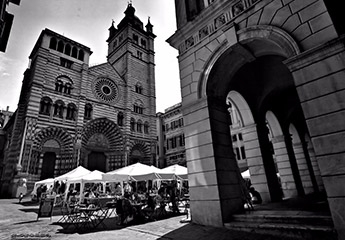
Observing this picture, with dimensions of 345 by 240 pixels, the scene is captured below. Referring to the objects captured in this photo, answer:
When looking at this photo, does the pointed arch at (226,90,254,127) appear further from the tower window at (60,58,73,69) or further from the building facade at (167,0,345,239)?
the tower window at (60,58,73,69)

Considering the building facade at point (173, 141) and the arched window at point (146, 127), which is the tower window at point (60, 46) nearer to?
the arched window at point (146, 127)

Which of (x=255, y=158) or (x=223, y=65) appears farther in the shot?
(x=255, y=158)

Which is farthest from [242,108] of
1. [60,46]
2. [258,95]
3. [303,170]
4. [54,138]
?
[60,46]

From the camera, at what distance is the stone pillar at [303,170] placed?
40.4 feet

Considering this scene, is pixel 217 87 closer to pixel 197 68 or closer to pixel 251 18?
pixel 197 68

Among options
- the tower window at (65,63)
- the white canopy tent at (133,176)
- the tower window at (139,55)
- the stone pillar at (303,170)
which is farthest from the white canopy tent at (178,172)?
the tower window at (139,55)

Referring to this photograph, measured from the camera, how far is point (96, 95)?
2847 cm

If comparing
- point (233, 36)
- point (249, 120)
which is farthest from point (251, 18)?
point (249, 120)

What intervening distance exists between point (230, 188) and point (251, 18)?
5.63 metres

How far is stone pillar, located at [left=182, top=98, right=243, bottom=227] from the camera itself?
19.1 feet

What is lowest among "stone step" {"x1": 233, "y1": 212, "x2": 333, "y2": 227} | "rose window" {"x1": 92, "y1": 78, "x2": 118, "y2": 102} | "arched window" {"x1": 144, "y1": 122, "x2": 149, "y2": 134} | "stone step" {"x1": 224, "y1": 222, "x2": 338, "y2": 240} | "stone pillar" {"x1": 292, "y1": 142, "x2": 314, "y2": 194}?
"stone step" {"x1": 224, "y1": 222, "x2": 338, "y2": 240}

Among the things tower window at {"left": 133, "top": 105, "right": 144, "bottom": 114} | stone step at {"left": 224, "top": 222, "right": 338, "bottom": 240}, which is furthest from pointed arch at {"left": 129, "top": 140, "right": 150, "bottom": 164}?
stone step at {"left": 224, "top": 222, "right": 338, "bottom": 240}

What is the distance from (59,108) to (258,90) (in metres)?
23.7

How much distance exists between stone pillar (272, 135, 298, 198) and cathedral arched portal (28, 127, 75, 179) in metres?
22.2
